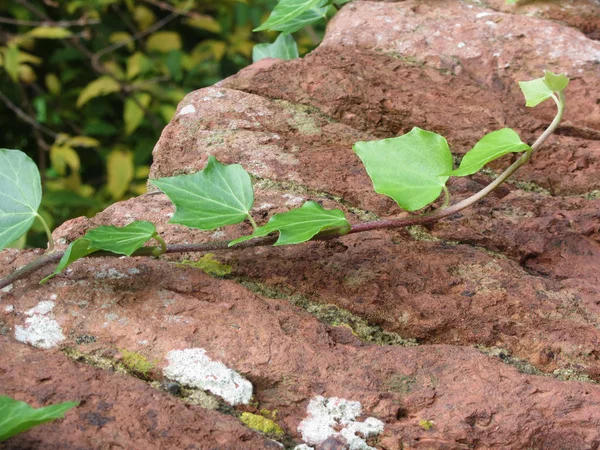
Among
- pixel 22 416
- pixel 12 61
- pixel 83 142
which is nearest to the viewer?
pixel 22 416

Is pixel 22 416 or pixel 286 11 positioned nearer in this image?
pixel 22 416

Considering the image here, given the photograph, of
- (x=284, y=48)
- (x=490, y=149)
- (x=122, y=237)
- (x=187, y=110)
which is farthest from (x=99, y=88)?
(x=490, y=149)

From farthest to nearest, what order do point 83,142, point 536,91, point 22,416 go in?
point 83,142, point 536,91, point 22,416

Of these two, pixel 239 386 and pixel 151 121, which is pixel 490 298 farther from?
pixel 151 121

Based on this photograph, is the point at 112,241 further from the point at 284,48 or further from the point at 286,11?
the point at 284,48

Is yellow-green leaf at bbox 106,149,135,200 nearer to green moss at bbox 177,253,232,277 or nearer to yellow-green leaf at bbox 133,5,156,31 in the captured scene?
yellow-green leaf at bbox 133,5,156,31

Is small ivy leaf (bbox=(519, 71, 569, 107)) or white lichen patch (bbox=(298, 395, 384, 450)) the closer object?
white lichen patch (bbox=(298, 395, 384, 450))

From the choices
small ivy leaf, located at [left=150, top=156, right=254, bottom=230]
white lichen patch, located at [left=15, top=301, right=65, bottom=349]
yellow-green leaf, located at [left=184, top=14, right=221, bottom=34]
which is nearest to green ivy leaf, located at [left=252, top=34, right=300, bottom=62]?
small ivy leaf, located at [left=150, top=156, right=254, bottom=230]
